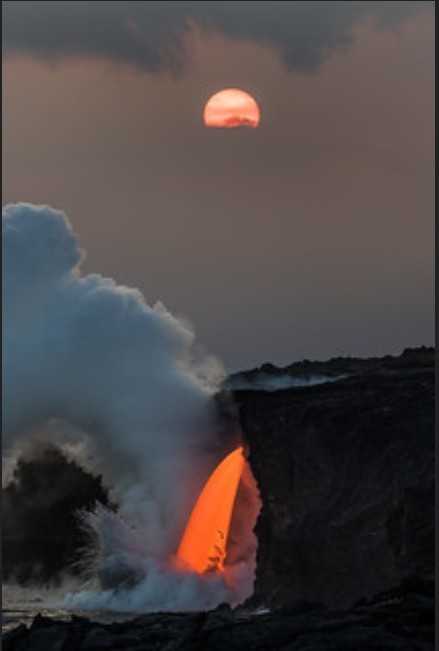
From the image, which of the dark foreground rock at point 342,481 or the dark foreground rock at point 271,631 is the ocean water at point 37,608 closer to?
the dark foreground rock at point 342,481

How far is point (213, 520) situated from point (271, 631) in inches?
1882

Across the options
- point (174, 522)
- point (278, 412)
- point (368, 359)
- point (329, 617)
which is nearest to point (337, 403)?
point (278, 412)

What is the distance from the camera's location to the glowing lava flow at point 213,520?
116375 millimetres

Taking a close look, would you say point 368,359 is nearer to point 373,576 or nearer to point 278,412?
point 278,412

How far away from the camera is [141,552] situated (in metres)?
122

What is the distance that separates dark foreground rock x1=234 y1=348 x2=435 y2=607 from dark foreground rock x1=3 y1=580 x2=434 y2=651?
65.0 feet

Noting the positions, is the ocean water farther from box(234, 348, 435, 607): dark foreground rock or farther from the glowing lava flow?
box(234, 348, 435, 607): dark foreground rock

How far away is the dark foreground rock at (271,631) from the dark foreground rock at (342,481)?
19820 mm

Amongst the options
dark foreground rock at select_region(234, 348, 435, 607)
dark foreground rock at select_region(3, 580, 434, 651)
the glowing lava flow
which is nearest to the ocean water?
the glowing lava flow

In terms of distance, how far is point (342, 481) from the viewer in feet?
343

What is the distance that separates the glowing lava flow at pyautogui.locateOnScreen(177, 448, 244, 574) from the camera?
382 ft

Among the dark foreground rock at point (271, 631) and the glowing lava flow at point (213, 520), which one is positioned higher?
the glowing lava flow at point (213, 520)

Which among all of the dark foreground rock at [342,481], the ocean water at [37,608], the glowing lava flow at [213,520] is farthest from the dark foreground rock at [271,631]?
the glowing lava flow at [213,520]

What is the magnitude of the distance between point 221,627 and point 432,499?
26.1 m
